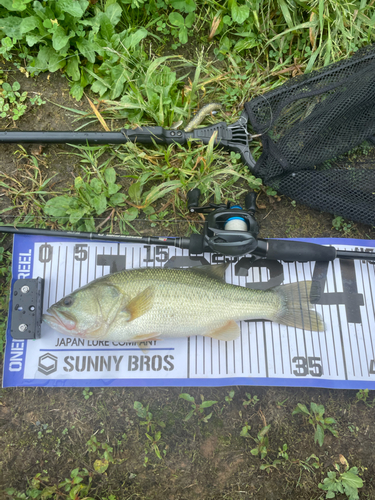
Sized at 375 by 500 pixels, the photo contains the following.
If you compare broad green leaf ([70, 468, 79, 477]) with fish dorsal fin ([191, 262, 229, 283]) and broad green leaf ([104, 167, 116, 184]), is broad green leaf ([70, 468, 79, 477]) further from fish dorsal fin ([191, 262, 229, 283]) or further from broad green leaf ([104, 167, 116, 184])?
broad green leaf ([104, 167, 116, 184])

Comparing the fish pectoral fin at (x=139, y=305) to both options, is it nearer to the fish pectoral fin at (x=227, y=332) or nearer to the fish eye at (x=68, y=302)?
the fish eye at (x=68, y=302)

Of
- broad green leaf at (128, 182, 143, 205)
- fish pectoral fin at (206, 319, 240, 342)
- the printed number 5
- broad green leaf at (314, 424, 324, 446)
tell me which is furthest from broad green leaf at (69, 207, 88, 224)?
broad green leaf at (314, 424, 324, 446)

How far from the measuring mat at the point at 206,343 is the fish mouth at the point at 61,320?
326 mm

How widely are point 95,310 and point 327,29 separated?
12.2 feet

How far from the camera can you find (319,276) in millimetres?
3039

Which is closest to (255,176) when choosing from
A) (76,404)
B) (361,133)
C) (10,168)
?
(361,133)

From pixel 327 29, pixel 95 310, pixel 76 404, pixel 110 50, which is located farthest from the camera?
pixel 327 29

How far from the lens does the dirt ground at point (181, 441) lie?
2.72m

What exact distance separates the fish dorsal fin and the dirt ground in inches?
41.6

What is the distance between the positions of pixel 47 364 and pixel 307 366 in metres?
2.42

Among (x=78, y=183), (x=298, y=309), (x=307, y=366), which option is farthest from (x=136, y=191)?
(x=307, y=366)

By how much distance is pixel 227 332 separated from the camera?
275cm

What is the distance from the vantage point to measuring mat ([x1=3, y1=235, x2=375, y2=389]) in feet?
9.27

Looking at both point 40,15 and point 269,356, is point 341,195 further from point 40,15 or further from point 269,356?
point 40,15
